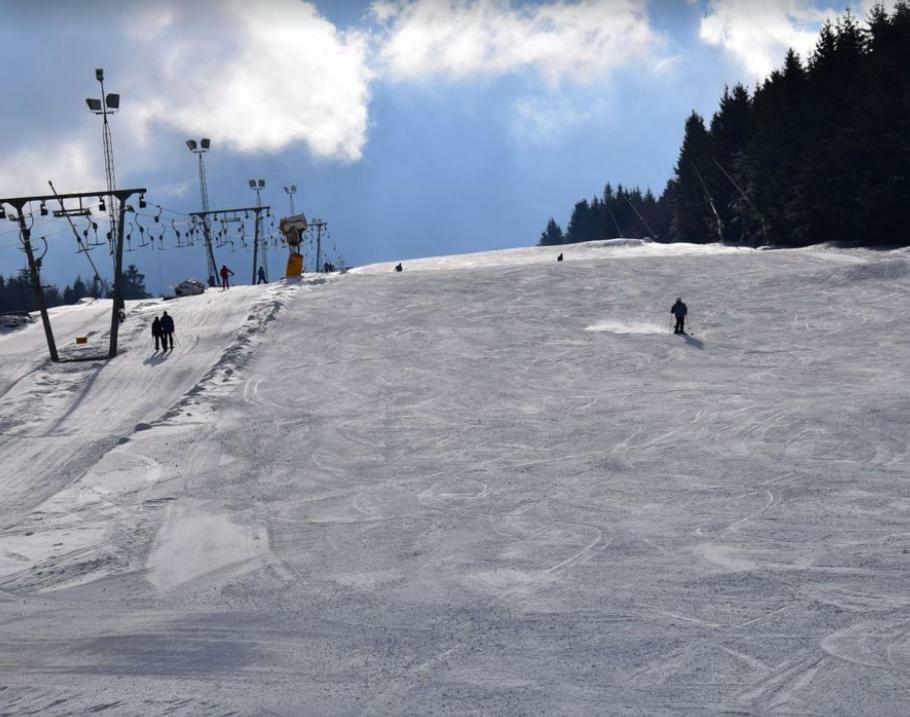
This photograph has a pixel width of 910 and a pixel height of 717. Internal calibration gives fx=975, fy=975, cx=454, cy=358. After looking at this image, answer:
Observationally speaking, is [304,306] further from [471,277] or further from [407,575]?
[407,575]

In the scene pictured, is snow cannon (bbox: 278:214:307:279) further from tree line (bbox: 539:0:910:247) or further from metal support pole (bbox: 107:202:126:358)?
tree line (bbox: 539:0:910:247)

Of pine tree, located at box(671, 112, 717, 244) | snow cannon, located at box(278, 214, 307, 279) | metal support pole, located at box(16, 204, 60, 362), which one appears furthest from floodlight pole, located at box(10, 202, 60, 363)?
pine tree, located at box(671, 112, 717, 244)

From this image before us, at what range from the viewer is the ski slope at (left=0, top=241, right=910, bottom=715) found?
8039 mm

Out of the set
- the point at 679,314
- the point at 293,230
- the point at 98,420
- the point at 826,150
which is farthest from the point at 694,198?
the point at 98,420

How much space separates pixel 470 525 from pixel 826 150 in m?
45.4

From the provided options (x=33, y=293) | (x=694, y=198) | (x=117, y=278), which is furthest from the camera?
(x=33, y=293)

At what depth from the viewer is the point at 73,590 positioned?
1105cm

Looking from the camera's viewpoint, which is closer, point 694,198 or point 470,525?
point 470,525

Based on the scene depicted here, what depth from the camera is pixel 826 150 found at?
170 feet

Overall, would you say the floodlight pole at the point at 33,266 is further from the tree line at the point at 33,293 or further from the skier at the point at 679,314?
the tree line at the point at 33,293

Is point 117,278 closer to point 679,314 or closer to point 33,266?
point 33,266

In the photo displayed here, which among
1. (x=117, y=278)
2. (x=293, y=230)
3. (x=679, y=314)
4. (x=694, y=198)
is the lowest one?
(x=679, y=314)

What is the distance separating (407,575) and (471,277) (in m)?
32.3

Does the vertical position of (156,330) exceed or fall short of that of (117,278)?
it falls short
